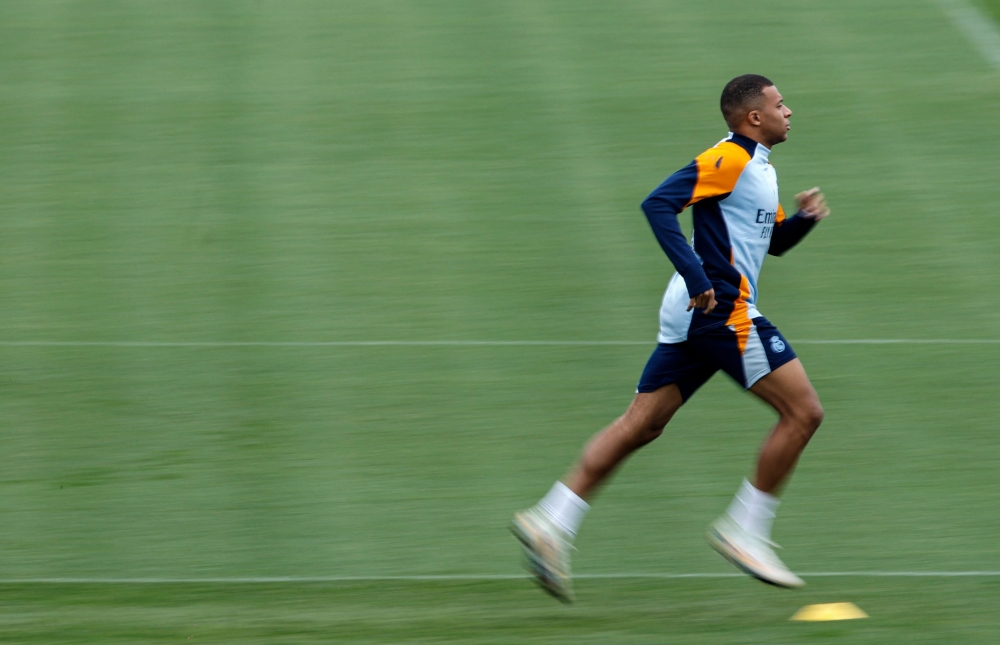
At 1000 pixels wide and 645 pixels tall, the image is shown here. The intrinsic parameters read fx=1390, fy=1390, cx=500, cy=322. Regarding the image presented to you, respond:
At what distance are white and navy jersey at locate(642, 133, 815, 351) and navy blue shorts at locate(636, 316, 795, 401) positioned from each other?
0.03m

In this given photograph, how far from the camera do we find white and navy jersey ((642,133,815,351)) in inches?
192

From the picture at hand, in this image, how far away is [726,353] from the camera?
4957 mm

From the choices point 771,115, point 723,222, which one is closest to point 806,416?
point 723,222

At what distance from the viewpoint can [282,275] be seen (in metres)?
8.63

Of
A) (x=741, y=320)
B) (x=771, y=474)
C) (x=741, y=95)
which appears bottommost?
(x=771, y=474)

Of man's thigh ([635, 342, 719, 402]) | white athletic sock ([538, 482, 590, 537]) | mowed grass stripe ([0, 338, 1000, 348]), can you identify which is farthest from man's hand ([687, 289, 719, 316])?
mowed grass stripe ([0, 338, 1000, 348])

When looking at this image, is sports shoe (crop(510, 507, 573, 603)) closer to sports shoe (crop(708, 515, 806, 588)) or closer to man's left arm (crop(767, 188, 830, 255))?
sports shoe (crop(708, 515, 806, 588))

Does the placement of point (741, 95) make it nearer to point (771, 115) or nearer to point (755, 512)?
point (771, 115)

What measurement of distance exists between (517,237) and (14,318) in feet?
10.4

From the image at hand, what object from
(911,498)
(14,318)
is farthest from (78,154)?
(911,498)

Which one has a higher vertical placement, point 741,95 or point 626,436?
point 741,95

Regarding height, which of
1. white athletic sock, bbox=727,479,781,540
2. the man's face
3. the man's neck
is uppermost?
the man's face

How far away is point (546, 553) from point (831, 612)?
100cm

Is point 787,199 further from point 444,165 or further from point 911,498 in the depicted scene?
point 911,498
